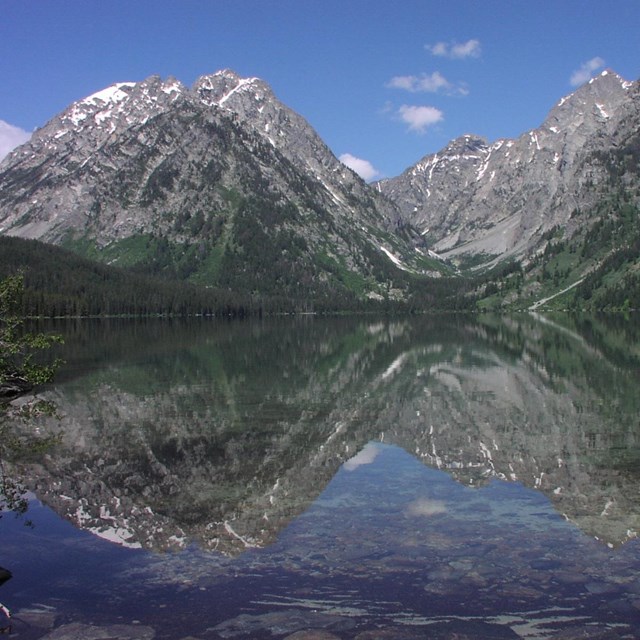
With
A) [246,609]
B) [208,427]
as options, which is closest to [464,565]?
[246,609]

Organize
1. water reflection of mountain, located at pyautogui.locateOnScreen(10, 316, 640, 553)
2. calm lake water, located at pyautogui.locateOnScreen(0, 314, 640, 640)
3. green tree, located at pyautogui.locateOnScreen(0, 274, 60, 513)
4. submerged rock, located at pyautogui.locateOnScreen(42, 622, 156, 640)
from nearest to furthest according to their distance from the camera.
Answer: submerged rock, located at pyautogui.locateOnScreen(42, 622, 156, 640)
calm lake water, located at pyautogui.locateOnScreen(0, 314, 640, 640)
water reflection of mountain, located at pyautogui.locateOnScreen(10, 316, 640, 553)
green tree, located at pyautogui.locateOnScreen(0, 274, 60, 513)

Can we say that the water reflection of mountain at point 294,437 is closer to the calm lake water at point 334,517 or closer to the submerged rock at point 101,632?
the calm lake water at point 334,517

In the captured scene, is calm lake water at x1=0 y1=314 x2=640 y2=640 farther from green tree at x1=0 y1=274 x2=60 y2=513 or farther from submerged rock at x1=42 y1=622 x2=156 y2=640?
green tree at x1=0 y1=274 x2=60 y2=513

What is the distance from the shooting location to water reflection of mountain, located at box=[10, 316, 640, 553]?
25562mm

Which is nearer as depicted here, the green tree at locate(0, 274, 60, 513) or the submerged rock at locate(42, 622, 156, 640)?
the submerged rock at locate(42, 622, 156, 640)

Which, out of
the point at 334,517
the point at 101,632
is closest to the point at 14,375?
the point at 334,517

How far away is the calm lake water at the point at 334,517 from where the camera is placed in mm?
17047

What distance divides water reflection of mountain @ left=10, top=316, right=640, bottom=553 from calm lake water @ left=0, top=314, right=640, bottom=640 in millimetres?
158

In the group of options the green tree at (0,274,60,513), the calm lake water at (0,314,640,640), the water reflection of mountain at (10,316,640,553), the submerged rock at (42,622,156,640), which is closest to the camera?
the submerged rock at (42,622,156,640)

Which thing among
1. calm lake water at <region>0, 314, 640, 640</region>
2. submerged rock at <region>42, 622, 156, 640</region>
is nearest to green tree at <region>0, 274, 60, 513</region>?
calm lake water at <region>0, 314, 640, 640</region>

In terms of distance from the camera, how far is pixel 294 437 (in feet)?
127

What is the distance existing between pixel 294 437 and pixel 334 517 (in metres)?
13.7

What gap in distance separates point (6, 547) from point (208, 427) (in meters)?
19.5

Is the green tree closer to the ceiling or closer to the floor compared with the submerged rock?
closer to the ceiling
